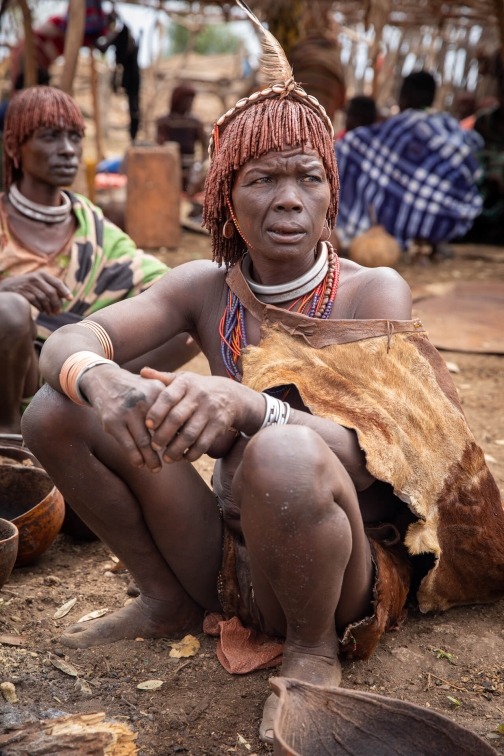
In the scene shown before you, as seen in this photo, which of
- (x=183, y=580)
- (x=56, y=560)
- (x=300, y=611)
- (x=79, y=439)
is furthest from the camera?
(x=56, y=560)

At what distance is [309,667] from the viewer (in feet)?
6.29

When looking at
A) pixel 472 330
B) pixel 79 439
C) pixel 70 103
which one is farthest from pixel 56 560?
pixel 472 330

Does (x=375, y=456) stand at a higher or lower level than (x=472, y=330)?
higher

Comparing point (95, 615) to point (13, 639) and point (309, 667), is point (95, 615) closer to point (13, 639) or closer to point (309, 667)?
point (13, 639)

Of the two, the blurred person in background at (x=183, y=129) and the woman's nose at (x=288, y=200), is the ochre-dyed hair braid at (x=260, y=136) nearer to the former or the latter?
the woman's nose at (x=288, y=200)

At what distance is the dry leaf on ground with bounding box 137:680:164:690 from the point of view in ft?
6.75

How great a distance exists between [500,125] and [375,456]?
9.05 m

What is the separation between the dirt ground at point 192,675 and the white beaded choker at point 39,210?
1.88m

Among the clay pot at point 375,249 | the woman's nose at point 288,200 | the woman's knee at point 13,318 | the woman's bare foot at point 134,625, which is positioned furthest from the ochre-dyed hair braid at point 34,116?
the clay pot at point 375,249

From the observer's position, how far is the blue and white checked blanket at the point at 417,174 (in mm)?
8406

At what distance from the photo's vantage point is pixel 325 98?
31.0ft

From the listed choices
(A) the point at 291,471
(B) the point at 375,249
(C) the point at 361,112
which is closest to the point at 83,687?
(A) the point at 291,471

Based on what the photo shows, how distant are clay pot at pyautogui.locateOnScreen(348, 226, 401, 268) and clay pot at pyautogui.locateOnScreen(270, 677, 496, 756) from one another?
6563mm

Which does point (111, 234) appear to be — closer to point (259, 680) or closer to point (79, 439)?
point (79, 439)
